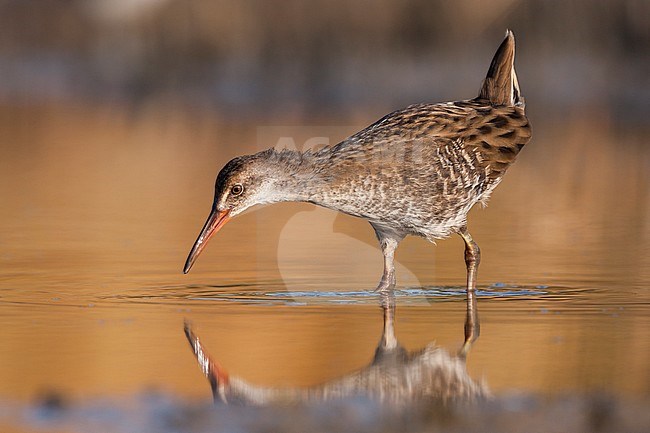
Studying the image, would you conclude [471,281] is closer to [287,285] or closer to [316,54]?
[287,285]

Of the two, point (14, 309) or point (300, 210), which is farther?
point (300, 210)

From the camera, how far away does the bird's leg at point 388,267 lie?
10.6 m

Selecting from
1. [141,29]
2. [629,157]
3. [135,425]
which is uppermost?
[141,29]

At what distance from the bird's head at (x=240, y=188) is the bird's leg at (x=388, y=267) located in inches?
45.5

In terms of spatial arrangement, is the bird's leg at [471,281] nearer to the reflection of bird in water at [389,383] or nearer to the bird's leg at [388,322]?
the bird's leg at [388,322]

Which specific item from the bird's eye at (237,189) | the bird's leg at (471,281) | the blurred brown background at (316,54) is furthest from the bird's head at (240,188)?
the blurred brown background at (316,54)

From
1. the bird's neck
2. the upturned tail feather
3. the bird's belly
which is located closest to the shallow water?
the bird's belly

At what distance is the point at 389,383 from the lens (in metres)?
7.32

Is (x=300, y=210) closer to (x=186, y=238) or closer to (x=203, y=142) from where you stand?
(x=186, y=238)

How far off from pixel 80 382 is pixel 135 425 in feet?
3.40

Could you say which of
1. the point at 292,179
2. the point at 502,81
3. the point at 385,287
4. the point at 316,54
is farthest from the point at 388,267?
the point at 316,54

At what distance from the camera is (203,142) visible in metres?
21.0

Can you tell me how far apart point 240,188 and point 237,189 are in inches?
0.9

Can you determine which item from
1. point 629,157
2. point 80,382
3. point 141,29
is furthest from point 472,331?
point 141,29
